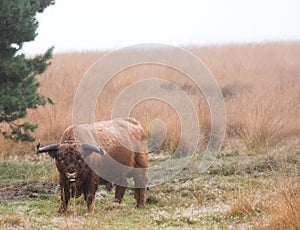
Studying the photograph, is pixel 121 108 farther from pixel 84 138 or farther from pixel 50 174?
pixel 84 138

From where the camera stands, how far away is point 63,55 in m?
24.5

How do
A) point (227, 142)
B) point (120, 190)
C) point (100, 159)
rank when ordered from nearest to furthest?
point (100, 159)
point (120, 190)
point (227, 142)

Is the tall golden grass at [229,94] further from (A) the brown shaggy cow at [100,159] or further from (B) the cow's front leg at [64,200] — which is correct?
(B) the cow's front leg at [64,200]

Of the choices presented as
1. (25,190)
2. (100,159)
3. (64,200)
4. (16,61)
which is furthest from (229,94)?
(64,200)

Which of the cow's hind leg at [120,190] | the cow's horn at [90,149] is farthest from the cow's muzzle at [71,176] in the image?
the cow's hind leg at [120,190]

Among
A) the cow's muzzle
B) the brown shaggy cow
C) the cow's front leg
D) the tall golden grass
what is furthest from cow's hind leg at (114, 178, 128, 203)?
the tall golden grass

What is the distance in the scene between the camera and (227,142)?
38.7ft

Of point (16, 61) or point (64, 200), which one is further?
point (16, 61)

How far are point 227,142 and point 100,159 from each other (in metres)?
5.36

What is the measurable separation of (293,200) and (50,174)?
4710 millimetres

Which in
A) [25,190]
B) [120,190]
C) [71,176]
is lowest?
[25,190]

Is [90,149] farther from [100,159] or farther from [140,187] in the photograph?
[140,187]

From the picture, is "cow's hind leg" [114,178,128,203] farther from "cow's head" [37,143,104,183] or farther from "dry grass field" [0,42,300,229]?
"cow's head" [37,143,104,183]

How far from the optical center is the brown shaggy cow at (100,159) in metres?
6.45
